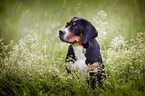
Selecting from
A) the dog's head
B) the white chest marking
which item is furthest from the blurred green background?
the white chest marking

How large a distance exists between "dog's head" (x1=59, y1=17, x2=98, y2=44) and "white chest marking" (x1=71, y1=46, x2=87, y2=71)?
7.3 inches

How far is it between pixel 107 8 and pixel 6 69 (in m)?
3.13

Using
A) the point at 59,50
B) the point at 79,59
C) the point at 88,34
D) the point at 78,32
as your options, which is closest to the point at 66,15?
the point at 59,50

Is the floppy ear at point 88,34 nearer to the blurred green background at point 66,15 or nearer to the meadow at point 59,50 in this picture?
the meadow at point 59,50

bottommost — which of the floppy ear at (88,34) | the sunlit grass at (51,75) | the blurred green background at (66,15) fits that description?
the sunlit grass at (51,75)

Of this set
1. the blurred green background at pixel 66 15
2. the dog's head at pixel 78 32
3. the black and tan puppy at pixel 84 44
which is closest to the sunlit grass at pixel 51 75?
the black and tan puppy at pixel 84 44

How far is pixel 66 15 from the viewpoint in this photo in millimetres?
4535

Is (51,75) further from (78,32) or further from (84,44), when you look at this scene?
(78,32)

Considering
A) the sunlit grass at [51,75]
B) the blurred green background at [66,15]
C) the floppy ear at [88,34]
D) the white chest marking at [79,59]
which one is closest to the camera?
the sunlit grass at [51,75]

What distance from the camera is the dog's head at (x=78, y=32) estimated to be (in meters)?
3.28

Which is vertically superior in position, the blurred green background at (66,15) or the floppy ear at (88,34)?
the blurred green background at (66,15)

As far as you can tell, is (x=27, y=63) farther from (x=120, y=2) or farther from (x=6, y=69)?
(x=120, y=2)

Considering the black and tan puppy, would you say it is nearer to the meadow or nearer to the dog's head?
the dog's head

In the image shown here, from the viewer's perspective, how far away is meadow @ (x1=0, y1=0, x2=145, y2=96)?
111 inches
